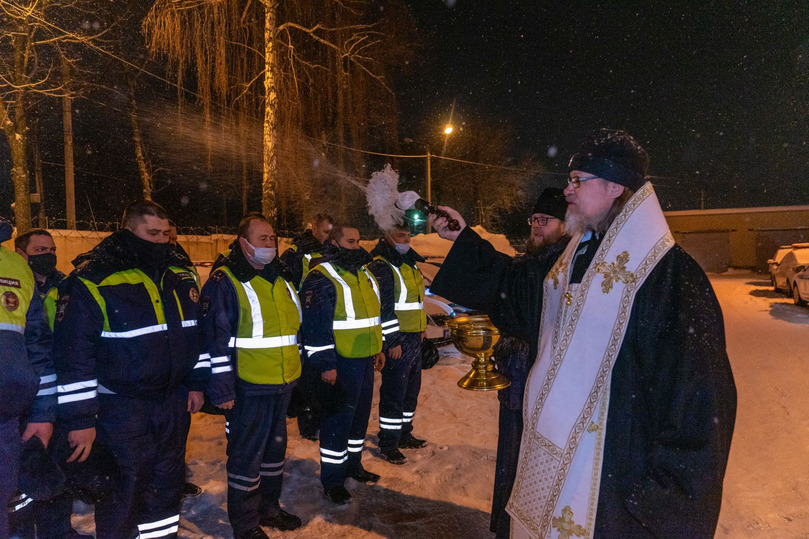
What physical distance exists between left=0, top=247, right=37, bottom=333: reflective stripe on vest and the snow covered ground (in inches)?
75.7

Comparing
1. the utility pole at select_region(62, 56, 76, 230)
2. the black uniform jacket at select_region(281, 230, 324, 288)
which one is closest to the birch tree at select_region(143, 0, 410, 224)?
the utility pole at select_region(62, 56, 76, 230)

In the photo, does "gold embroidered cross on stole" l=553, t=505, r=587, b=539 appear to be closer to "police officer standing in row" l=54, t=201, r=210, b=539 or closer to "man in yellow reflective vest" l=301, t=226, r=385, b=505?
"police officer standing in row" l=54, t=201, r=210, b=539

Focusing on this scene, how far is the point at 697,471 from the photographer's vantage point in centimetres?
148

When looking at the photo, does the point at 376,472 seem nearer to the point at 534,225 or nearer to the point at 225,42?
the point at 534,225

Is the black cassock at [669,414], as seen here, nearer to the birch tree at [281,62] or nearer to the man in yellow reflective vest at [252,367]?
the man in yellow reflective vest at [252,367]

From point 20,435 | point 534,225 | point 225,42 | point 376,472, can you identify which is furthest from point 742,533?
point 225,42

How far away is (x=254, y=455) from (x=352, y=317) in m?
1.42

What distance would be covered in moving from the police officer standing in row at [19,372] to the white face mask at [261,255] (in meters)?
1.32

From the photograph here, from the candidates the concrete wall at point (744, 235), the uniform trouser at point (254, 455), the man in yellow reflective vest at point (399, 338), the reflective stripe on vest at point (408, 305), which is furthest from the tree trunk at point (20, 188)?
the concrete wall at point (744, 235)

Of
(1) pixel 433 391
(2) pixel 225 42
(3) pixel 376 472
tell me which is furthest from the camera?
(2) pixel 225 42

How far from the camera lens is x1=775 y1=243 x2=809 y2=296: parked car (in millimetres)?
16312

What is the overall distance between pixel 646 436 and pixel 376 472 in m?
3.43

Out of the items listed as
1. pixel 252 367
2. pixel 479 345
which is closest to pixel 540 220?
pixel 479 345

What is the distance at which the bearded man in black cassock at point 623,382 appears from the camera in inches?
59.1
